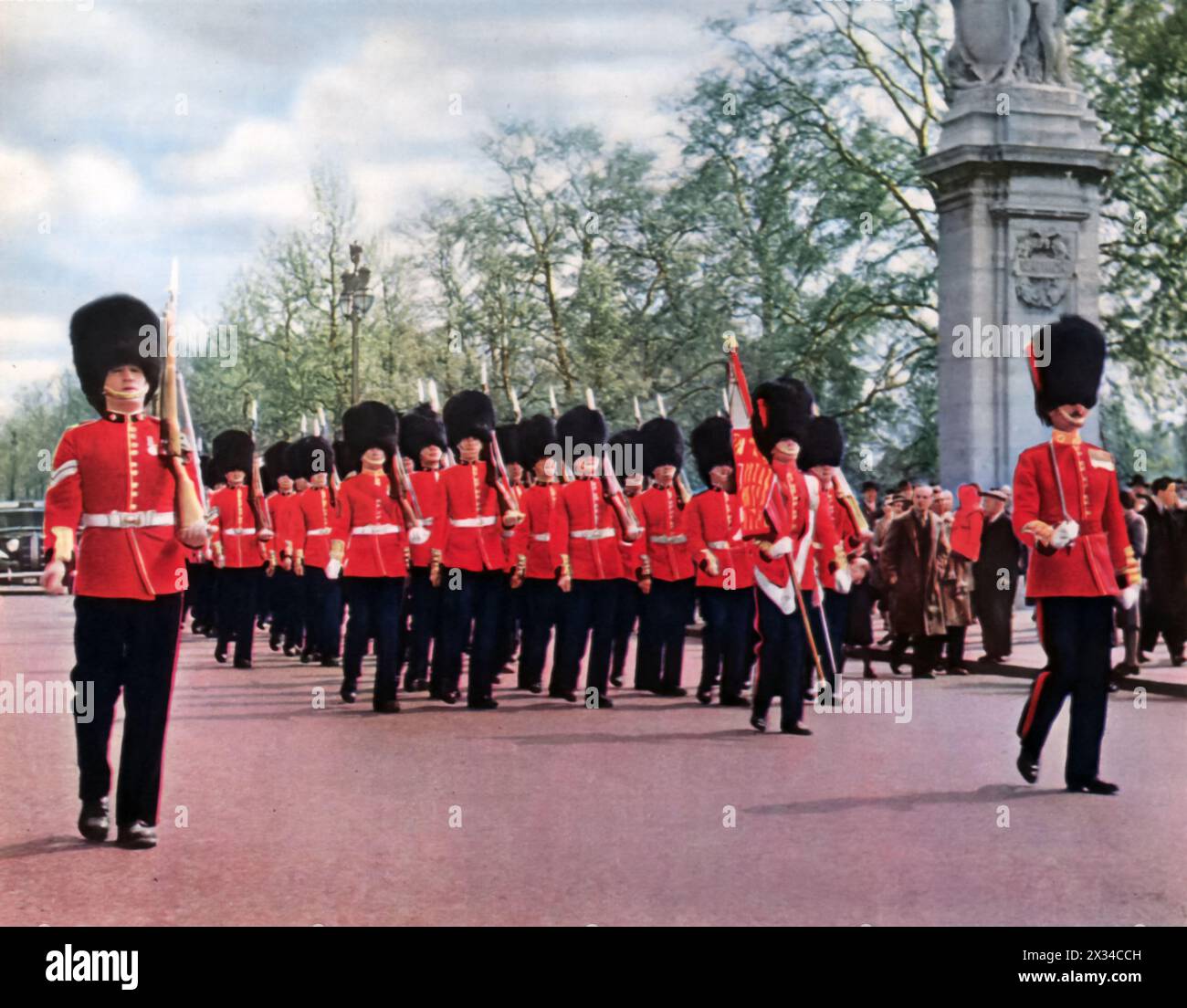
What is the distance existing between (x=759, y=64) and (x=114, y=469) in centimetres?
1984

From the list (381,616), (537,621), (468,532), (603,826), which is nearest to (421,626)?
(537,621)

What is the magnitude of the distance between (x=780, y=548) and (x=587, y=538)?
276 cm

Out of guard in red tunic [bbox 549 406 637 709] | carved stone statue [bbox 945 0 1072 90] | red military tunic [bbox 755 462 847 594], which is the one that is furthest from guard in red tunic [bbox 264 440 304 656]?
carved stone statue [bbox 945 0 1072 90]

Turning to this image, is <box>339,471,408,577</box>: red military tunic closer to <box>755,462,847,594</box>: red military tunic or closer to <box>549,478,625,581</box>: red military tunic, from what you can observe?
<box>549,478,625,581</box>: red military tunic

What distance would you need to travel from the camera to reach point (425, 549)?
14.3 metres

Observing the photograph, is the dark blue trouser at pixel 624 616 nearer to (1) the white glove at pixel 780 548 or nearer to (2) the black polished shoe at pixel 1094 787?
(1) the white glove at pixel 780 548

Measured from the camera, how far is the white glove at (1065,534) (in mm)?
8438

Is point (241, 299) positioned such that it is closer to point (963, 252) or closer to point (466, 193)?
point (466, 193)

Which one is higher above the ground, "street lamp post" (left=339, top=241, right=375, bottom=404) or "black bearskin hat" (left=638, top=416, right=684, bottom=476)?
"street lamp post" (left=339, top=241, right=375, bottom=404)

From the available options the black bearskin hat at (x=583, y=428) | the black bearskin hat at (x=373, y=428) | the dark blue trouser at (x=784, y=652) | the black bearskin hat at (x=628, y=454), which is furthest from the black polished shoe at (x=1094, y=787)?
the black bearskin hat at (x=628, y=454)

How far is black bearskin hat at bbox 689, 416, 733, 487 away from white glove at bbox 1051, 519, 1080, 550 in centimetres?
602

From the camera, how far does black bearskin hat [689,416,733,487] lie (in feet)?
47.4
